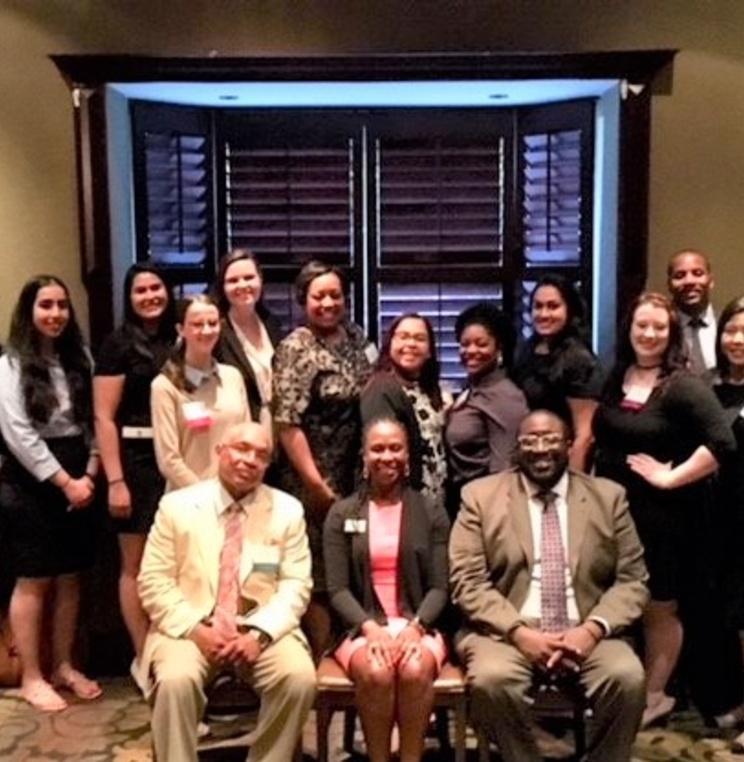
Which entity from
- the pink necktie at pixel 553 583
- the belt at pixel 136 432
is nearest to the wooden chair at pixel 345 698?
the pink necktie at pixel 553 583

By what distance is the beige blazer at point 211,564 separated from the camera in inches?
132

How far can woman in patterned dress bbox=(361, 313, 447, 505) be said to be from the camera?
3.63 meters

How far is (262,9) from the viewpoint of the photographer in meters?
4.24

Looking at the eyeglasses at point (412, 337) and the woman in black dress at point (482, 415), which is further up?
the eyeglasses at point (412, 337)

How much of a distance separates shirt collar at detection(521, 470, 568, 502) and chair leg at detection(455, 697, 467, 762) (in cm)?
63

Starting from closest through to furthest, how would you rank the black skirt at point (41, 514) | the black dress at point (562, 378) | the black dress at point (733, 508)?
the black dress at point (733, 508), the black dress at point (562, 378), the black skirt at point (41, 514)

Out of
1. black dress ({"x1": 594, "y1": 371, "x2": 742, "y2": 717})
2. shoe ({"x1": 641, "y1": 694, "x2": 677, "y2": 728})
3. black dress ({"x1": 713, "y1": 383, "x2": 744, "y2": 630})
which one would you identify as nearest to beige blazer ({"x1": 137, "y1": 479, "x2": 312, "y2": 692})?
black dress ({"x1": 594, "y1": 371, "x2": 742, "y2": 717})

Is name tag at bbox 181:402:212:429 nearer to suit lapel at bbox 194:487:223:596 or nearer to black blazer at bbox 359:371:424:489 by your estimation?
suit lapel at bbox 194:487:223:596

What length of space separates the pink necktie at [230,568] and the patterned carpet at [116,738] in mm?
553

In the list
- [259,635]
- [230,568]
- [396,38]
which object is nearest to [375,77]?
[396,38]

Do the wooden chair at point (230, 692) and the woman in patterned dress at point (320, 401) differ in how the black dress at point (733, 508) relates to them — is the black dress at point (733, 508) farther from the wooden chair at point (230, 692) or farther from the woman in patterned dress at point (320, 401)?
the wooden chair at point (230, 692)

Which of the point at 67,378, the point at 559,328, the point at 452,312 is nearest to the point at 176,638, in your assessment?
the point at 67,378

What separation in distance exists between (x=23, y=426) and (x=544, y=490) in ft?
5.53

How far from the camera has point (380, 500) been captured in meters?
3.52
